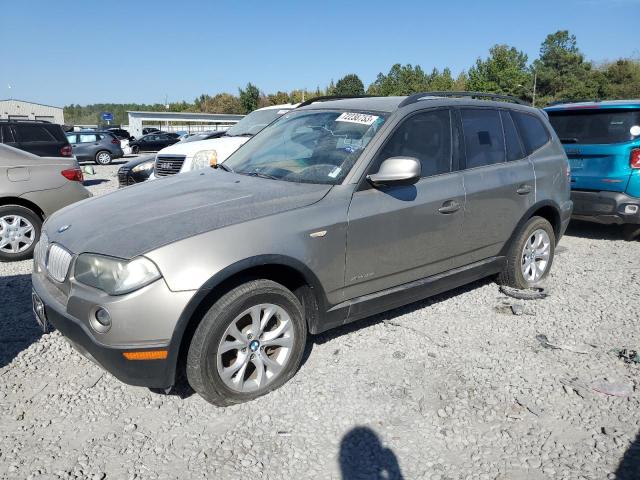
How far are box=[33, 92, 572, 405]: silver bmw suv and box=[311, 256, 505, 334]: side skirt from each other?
0.04 feet

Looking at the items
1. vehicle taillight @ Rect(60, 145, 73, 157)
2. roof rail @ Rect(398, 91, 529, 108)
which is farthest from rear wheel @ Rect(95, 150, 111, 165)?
roof rail @ Rect(398, 91, 529, 108)

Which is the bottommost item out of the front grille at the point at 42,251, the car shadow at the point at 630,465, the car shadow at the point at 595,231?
the car shadow at the point at 595,231

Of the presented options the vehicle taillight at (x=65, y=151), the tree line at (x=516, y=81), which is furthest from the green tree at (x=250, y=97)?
the vehicle taillight at (x=65, y=151)

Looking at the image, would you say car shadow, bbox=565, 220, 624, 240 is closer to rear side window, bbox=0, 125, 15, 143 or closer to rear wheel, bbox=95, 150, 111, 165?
rear side window, bbox=0, 125, 15, 143

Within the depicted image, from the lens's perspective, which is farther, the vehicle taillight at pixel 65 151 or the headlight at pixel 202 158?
the vehicle taillight at pixel 65 151

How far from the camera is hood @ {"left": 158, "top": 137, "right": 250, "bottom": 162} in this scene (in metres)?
7.68

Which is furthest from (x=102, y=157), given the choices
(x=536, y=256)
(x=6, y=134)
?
(x=536, y=256)

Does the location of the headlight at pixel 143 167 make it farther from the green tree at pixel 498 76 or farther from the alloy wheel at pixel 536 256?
the green tree at pixel 498 76

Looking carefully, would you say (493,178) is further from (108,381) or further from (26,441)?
(26,441)

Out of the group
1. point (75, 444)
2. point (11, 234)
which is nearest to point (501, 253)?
point (75, 444)

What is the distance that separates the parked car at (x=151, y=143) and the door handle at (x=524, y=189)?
27.3 meters

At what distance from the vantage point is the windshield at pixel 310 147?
11.7ft

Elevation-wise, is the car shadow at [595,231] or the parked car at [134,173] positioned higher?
the parked car at [134,173]

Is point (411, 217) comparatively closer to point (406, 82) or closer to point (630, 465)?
point (630, 465)
